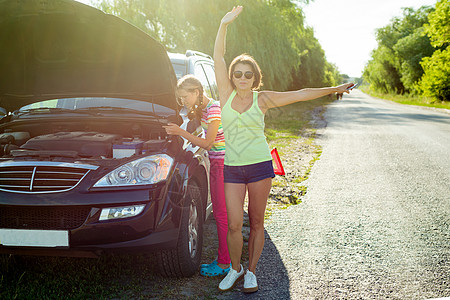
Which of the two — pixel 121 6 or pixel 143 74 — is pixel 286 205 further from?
pixel 121 6

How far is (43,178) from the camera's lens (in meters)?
2.98

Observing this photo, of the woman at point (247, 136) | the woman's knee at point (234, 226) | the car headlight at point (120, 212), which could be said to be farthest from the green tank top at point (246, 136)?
the car headlight at point (120, 212)

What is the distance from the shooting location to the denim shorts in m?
3.17

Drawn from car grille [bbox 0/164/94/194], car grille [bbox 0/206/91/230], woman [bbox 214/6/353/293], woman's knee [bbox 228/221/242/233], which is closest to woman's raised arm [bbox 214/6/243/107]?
woman [bbox 214/6/353/293]

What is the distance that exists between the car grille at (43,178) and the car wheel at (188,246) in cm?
88

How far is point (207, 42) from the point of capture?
18.9 m

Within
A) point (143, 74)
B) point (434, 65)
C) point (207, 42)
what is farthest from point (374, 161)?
point (434, 65)

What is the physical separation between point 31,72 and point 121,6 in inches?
650

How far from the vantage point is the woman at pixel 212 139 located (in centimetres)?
340

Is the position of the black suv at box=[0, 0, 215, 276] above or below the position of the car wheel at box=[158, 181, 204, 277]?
above

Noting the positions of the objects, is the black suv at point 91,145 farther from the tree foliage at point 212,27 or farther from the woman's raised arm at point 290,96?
the tree foliage at point 212,27

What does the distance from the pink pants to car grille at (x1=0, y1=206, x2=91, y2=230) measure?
3.72 ft

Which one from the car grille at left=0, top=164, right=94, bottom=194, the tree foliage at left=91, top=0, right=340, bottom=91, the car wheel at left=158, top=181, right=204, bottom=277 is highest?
the tree foliage at left=91, top=0, right=340, bottom=91

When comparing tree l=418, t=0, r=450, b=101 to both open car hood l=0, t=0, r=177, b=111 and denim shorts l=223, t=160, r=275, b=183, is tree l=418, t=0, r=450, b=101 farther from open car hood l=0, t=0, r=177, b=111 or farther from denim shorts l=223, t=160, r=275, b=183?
denim shorts l=223, t=160, r=275, b=183
